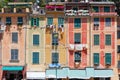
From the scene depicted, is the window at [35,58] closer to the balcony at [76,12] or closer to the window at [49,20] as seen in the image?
the window at [49,20]

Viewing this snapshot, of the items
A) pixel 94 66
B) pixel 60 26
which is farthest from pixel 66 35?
pixel 94 66

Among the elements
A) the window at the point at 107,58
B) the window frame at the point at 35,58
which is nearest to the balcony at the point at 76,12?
the window at the point at 107,58

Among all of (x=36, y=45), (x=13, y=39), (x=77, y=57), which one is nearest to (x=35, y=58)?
(x=36, y=45)

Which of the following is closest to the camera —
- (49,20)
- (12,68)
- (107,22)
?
(12,68)

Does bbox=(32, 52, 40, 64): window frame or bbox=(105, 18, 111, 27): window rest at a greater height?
bbox=(105, 18, 111, 27): window

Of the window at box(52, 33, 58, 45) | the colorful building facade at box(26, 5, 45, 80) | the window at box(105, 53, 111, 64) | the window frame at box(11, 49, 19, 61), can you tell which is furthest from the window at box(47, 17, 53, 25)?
→ the window at box(105, 53, 111, 64)

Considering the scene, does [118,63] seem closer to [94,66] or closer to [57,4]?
[94,66]

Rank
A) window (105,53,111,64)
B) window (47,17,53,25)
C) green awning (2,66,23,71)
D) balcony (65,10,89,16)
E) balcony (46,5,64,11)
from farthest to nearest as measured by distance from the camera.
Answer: balcony (46,5,64,11) → window (47,17,53,25) → balcony (65,10,89,16) → window (105,53,111,64) → green awning (2,66,23,71)

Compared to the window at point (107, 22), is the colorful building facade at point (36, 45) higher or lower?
lower

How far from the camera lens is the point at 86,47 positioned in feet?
219

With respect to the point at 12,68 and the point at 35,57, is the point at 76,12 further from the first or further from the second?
the point at 12,68

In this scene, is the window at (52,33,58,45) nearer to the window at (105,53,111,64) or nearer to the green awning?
the green awning

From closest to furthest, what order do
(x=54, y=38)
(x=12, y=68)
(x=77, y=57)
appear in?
1. (x=12, y=68)
2. (x=77, y=57)
3. (x=54, y=38)

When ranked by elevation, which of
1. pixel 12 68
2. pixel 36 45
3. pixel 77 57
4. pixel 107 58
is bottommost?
pixel 12 68
